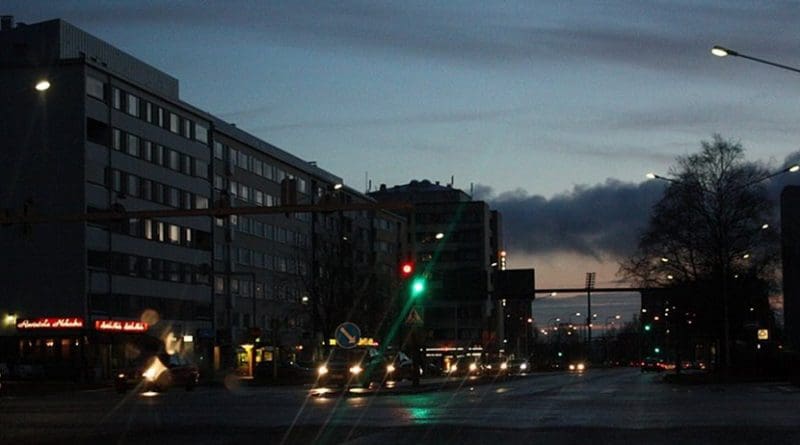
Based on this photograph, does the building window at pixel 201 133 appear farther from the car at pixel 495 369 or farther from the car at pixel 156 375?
the car at pixel 156 375

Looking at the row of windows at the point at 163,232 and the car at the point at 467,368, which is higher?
the row of windows at the point at 163,232

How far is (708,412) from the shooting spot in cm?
3075

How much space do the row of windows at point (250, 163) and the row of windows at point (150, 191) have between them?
5.44m

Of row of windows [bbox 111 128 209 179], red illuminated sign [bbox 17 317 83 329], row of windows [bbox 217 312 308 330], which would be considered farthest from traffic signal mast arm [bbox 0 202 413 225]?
row of windows [bbox 217 312 308 330]

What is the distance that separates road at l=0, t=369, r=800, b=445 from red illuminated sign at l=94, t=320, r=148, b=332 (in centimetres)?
4358

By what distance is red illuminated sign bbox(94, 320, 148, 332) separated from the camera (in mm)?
81812

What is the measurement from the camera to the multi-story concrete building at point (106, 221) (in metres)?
81.4

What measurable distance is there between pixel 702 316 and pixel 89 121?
4057 centimetres

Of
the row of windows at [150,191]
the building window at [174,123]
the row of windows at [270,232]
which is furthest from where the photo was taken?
the row of windows at [270,232]

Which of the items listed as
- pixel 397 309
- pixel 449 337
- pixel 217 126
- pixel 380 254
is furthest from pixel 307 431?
pixel 449 337

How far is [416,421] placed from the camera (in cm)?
2664

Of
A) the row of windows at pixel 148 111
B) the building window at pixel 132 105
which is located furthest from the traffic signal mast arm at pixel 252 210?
the building window at pixel 132 105

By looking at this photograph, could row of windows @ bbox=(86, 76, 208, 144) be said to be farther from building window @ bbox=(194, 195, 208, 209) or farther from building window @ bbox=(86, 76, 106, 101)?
building window @ bbox=(194, 195, 208, 209)

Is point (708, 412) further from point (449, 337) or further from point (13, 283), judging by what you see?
point (449, 337)
